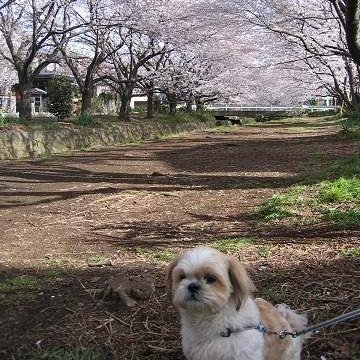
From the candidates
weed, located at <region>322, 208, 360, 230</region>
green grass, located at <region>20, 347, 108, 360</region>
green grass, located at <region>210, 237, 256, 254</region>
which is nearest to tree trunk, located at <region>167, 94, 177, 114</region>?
weed, located at <region>322, 208, 360, 230</region>

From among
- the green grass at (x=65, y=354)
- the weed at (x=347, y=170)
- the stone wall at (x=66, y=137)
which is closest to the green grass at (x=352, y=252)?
the green grass at (x=65, y=354)

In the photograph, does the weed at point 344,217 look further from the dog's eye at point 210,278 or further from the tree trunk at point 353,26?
the dog's eye at point 210,278

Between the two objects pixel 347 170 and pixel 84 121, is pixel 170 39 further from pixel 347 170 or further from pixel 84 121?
pixel 347 170

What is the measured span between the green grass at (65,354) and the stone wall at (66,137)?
1218 cm

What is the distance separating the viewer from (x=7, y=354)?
307cm

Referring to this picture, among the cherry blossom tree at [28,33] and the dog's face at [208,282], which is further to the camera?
the cherry blossom tree at [28,33]

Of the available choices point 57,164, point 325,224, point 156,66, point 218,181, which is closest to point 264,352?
point 325,224

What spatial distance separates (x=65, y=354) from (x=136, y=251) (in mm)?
2266

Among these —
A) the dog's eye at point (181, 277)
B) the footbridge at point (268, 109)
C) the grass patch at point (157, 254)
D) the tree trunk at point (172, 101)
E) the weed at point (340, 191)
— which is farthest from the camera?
the footbridge at point (268, 109)

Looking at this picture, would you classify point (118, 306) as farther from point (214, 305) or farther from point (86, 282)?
point (214, 305)

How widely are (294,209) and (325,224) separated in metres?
0.86

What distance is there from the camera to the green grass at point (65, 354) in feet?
9.70

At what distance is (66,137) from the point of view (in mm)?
17297

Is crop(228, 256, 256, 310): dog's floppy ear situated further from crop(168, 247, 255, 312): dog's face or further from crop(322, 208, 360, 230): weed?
crop(322, 208, 360, 230): weed
